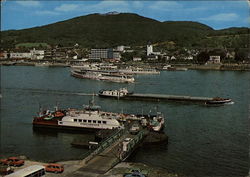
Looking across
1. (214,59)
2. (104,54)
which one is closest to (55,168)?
(214,59)

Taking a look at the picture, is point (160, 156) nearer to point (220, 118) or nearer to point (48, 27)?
point (220, 118)

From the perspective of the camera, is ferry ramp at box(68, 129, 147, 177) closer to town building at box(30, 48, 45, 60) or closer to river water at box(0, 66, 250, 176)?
river water at box(0, 66, 250, 176)

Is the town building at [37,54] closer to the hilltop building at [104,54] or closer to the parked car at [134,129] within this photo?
the hilltop building at [104,54]

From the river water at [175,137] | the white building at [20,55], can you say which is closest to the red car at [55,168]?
the river water at [175,137]

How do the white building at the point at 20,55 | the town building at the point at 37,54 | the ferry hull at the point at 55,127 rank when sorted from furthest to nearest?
the town building at the point at 37,54 < the white building at the point at 20,55 < the ferry hull at the point at 55,127

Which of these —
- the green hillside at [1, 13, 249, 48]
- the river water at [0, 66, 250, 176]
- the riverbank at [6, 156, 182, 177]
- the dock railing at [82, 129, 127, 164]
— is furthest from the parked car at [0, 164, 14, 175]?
the green hillside at [1, 13, 249, 48]

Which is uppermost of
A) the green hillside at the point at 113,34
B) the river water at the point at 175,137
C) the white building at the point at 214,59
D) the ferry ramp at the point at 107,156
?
the green hillside at the point at 113,34

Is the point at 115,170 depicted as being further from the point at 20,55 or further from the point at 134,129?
the point at 20,55
